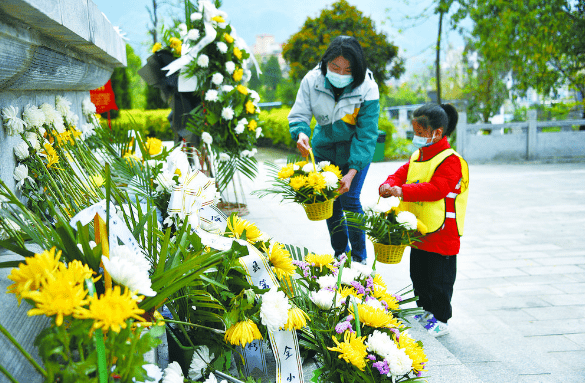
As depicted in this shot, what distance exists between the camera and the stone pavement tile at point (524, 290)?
3.39 m

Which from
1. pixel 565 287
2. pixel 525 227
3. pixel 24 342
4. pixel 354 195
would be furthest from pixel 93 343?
pixel 525 227

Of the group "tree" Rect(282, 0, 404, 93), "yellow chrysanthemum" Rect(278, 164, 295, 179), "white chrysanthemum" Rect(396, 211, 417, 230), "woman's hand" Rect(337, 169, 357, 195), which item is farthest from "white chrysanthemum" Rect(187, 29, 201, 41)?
"tree" Rect(282, 0, 404, 93)

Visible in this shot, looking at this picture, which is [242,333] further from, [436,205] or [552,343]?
[552,343]

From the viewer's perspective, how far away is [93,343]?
74 cm

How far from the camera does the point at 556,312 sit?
10.0ft

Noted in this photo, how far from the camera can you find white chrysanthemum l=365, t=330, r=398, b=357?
1.22 meters

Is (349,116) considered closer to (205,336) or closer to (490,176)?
(205,336)

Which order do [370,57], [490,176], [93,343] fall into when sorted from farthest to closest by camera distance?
[370,57]
[490,176]
[93,343]

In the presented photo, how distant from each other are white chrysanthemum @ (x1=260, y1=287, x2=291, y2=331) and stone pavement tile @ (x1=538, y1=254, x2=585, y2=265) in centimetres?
365

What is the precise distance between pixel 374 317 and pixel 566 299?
8.62 ft

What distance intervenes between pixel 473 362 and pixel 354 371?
130 cm

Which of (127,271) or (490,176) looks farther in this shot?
(490,176)

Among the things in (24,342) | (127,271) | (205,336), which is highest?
(127,271)

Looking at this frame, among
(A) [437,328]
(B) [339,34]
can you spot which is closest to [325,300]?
(A) [437,328]
